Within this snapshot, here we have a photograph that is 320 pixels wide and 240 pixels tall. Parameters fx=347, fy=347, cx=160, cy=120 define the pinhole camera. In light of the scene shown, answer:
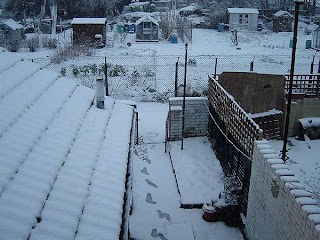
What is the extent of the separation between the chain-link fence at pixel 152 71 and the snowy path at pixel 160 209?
4495 millimetres

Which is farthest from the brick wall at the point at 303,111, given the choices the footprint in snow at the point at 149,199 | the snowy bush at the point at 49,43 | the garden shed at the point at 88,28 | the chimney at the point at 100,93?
the snowy bush at the point at 49,43

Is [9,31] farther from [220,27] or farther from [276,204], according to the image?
[276,204]

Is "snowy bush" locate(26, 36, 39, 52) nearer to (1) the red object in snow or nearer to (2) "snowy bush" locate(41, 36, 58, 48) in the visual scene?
(2) "snowy bush" locate(41, 36, 58, 48)

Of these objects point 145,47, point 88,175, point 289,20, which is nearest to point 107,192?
point 88,175

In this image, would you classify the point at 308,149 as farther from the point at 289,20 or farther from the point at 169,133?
the point at 289,20

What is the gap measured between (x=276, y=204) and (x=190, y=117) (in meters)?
5.65

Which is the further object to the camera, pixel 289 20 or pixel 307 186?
pixel 289 20

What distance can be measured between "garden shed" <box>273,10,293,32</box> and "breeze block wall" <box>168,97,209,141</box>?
27677mm

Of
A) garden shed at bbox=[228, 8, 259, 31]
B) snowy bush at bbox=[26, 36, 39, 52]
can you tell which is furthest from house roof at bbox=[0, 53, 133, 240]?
garden shed at bbox=[228, 8, 259, 31]

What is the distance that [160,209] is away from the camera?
24.8ft

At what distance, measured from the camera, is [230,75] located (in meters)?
10.9

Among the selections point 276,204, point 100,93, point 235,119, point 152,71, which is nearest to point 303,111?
point 235,119

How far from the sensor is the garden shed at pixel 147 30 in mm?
29047

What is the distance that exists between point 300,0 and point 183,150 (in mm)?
5068
